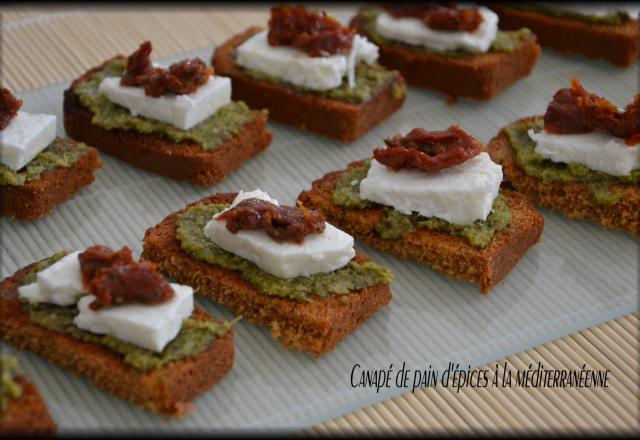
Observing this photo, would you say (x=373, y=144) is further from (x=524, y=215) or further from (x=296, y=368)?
(x=296, y=368)

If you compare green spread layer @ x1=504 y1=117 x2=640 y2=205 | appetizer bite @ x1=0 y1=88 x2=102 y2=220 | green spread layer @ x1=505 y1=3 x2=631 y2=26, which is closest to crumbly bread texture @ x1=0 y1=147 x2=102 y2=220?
appetizer bite @ x1=0 y1=88 x2=102 y2=220

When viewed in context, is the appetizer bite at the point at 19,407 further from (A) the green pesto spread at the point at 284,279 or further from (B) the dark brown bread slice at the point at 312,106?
(B) the dark brown bread slice at the point at 312,106

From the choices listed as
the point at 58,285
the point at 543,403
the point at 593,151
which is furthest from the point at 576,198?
the point at 58,285

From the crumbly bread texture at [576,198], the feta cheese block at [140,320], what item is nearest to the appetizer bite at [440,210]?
the crumbly bread texture at [576,198]

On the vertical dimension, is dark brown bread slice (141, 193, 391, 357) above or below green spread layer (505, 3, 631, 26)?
below

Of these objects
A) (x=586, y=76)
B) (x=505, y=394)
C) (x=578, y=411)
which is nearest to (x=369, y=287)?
(x=505, y=394)

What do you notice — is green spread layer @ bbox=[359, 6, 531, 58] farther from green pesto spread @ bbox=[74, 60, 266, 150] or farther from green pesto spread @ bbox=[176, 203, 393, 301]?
green pesto spread @ bbox=[176, 203, 393, 301]

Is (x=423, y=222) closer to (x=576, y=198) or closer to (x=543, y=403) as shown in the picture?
(x=576, y=198)

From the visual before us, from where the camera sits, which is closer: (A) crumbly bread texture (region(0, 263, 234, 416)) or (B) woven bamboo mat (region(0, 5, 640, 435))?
(A) crumbly bread texture (region(0, 263, 234, 416))
